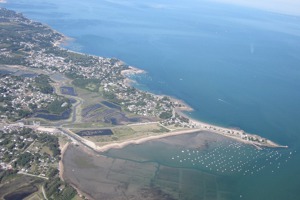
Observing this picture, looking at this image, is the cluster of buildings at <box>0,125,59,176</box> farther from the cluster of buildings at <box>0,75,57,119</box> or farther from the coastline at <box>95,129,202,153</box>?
the coastline at <box>95,129,202,153</box>

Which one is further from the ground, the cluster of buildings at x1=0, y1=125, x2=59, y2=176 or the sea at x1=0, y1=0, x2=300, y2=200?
the sea at x1=0, y1=0, x2=300, y2=200

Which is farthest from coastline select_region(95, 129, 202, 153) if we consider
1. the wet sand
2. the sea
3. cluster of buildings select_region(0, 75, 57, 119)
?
cluster of buildings select_region(0, 75, 57, 119)

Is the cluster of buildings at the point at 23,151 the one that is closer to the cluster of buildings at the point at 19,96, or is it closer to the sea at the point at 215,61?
the cluster of buildings at the point at 19,96

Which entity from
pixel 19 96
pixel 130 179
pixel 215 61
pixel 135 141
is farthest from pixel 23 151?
pixel 215 61

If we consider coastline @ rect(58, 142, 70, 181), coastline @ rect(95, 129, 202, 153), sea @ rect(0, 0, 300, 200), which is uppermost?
sea @ rect(0, 0, 300, 200)

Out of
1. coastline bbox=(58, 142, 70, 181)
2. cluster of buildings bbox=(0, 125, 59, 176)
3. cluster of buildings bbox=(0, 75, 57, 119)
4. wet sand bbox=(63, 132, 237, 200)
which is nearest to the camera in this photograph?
wet sand bbox=(63, 132, 237, 200)

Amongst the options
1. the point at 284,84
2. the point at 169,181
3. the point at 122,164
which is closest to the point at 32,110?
the point at 122,164

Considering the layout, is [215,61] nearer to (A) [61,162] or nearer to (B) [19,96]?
(B) [19,96]

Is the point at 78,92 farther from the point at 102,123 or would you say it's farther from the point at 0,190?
the point at 0,190

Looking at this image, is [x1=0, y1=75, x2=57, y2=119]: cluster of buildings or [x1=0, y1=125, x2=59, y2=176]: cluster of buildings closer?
[x1=0, y1=125, x2=59, y2=176]: cluster of buildings
